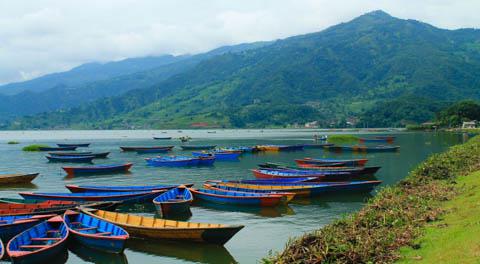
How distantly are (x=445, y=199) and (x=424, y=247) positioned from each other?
9489 mm

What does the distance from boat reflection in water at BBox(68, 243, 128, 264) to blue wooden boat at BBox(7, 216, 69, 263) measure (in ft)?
2.58

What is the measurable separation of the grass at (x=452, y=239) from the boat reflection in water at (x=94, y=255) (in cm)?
1372

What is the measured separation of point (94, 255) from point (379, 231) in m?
14.2

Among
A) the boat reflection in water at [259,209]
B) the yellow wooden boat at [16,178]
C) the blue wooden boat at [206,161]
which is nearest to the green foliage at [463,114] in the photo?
the blue wooden boat at [206,161]

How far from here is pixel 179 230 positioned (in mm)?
23141

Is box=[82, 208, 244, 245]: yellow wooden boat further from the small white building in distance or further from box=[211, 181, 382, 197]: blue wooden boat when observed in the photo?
the small white building in distance

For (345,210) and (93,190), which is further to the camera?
(93,190)

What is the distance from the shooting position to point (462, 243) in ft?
48.6

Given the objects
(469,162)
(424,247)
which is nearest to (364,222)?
(424,247)

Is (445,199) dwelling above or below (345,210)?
→ above

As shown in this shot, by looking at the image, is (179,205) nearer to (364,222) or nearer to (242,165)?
(364,222)

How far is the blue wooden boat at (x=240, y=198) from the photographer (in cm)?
3350

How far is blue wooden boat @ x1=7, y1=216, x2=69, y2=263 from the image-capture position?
64.6 ft

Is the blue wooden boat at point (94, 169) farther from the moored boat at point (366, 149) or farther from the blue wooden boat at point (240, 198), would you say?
the moored boat at point (366, 149)
